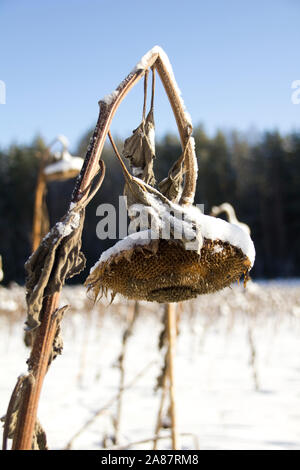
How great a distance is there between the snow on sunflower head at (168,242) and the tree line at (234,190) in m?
24.8

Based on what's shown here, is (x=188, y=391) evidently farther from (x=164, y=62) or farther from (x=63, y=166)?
(x=164, y=62)

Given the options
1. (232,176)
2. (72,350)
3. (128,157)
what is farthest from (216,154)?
(128,157)

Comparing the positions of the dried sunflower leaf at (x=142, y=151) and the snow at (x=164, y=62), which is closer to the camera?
the snow at (x=164, y=62)

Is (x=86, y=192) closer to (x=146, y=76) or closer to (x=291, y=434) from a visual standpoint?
(x=146, y=76)

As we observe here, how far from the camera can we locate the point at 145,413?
3.39 metres

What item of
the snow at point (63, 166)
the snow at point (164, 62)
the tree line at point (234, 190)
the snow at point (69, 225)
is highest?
the tree line at point (234, 190)

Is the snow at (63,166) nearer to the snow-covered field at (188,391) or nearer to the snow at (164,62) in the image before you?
the snow-covered field at (188,391)

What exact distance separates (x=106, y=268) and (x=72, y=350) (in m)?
6.47

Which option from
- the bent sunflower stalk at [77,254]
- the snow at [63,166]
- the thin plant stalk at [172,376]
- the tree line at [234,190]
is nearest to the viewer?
the bent sunflower stalk at [77,254]

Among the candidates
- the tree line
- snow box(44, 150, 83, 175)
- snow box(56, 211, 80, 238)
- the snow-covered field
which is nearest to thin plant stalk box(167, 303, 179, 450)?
the snow-covered field

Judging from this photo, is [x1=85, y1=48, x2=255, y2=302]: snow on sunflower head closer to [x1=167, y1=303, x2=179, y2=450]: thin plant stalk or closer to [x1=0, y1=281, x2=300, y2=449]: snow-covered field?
[x1=0, y1=281, x2=300, y2=449]: snow-covered field

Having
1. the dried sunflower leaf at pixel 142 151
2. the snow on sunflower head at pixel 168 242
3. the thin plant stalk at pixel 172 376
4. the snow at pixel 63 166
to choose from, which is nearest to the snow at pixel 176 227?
the snow on sunflower head at pixel 168 242

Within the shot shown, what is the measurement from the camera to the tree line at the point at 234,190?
88.8ft

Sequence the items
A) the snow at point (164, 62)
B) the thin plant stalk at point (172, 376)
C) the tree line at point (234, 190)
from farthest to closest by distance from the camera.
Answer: the tree line at point (234, 190), the thin plant stalk at point (172, 376), the snow at point (164, 62)
